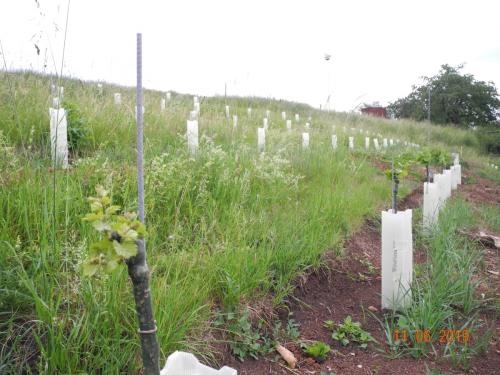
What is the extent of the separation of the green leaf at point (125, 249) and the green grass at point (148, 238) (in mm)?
713

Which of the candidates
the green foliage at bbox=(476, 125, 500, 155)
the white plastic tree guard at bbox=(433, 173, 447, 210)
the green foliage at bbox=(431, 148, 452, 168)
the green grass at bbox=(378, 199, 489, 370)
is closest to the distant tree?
the green foliage at bbox=(476, 125, 500, 155)

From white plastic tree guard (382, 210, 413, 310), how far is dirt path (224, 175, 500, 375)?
0.16 meters

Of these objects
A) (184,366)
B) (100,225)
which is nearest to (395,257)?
(184,366)

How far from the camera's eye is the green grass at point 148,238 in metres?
1.35

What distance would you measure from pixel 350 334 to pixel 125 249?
1.63 meters

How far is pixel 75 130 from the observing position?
11.1 feet

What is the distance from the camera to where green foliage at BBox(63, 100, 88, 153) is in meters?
3.36

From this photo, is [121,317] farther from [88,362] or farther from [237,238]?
[237,238]

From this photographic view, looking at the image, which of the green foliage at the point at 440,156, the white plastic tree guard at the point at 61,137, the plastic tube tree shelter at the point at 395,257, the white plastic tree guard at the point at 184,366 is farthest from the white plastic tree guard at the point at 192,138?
the green foliage at the point at 440,156

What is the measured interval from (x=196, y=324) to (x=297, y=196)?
2.18 meters

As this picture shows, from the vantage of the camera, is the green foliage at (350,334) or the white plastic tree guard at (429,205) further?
the white plastic tree guard at (429,205)

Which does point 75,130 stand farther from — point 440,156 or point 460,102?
point 460,102

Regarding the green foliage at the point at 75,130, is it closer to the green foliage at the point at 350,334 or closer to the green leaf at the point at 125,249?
the green foliage at the point at 350,334

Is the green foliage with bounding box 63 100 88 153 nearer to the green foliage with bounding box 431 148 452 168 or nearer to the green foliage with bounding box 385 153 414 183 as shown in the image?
the green foliage with bounding box 385 153 414 183
